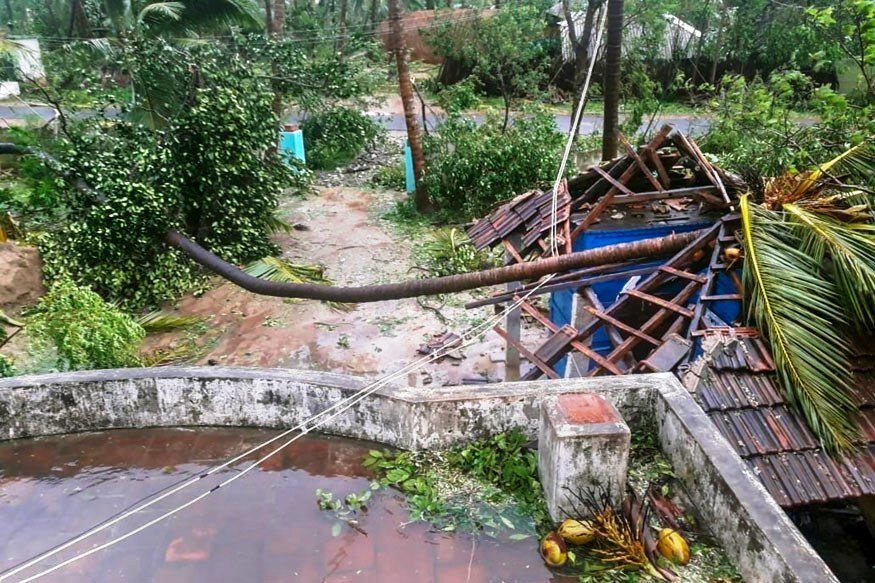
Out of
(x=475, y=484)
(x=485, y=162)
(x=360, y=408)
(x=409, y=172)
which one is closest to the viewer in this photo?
(x=475, y=484)

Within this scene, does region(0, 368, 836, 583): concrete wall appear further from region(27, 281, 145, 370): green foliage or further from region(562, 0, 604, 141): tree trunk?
region(562, 0, 604, 141): tree trunk

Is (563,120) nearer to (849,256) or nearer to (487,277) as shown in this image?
(487,277)

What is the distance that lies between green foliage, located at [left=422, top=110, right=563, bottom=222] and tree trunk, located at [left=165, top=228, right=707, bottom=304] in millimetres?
6036

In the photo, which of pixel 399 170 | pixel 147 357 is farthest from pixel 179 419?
pixel 399 170

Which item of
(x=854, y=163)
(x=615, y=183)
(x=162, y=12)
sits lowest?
(x=615, y=183)

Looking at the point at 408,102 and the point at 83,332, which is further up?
the point at 408,102

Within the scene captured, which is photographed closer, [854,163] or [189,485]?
[189,485]

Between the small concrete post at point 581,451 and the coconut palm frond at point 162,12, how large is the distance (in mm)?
12667

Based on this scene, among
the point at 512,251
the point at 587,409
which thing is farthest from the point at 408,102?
the point at 587,409

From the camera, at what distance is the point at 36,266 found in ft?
34.8

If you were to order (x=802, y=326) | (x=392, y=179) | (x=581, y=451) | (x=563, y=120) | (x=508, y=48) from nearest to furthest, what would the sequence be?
(x=581, y=451), (x=802, y=326), (x=508, y=48), (x=392, y=179), (x=563, y=120)

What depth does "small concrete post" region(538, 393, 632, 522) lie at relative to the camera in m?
3.38

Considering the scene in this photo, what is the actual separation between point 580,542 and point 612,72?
8.79 m

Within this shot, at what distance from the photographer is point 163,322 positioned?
10219mm
